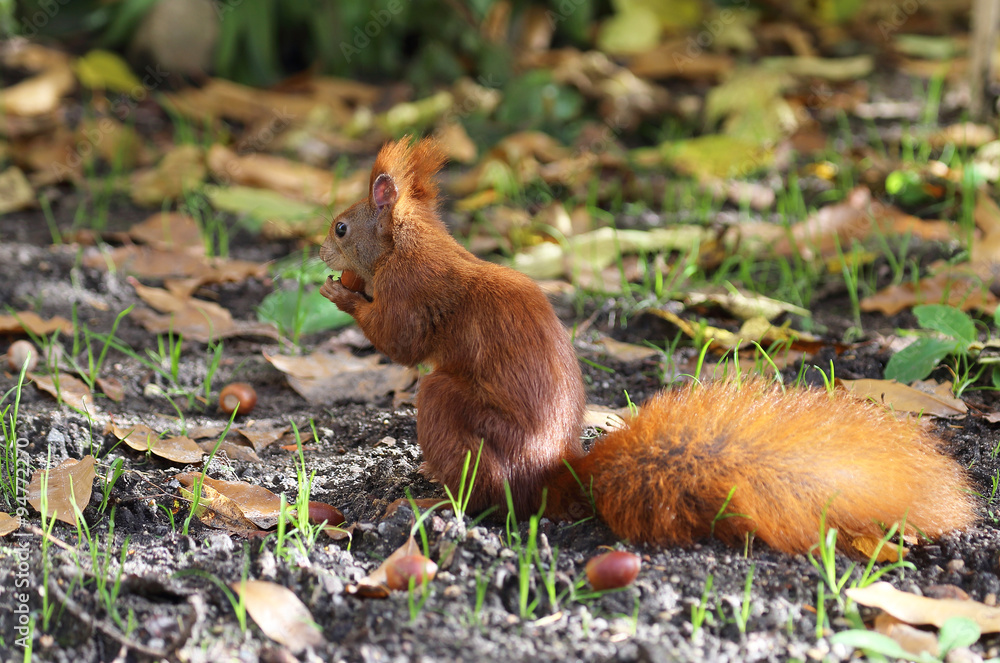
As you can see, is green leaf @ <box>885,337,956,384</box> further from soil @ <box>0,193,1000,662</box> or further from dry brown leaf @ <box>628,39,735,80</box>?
dry brown leaf @ <box>628,39,735,80</box>

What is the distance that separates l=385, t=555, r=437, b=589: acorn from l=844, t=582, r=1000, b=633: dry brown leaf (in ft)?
2.51

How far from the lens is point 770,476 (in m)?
1.86

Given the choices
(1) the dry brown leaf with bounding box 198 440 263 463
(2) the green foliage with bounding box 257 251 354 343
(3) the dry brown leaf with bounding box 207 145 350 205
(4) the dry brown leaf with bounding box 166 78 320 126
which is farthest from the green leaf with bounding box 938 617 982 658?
(4) the dry brown leaf with bounding box 166 78 320 126

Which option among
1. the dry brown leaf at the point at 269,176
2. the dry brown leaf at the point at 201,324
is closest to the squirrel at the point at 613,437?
the dry brown leaf at the point at 201,324

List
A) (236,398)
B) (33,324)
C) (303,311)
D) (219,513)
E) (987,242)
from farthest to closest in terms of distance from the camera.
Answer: (987,242) < (303,311) < (33,324) < (236,398) < (219,513)

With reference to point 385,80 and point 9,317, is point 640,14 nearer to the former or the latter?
point 385,80

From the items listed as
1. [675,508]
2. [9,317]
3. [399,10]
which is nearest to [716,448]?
[675,508]

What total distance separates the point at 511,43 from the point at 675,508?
4.34m

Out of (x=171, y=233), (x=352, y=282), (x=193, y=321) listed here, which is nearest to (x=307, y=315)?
(x=193, y=321)

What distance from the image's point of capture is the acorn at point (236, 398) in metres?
2.71

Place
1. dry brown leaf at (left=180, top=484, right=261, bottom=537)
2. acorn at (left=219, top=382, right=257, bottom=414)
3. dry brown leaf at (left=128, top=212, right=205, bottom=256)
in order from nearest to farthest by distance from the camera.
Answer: dry brown leaf at (left=180, top=484, right=261, bottom=537) → acorn at (left=219, top=382, right=257, bottom=414) → dry brown leaf at (left=128, top=212, right=205, bottom=256)

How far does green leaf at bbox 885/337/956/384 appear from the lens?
2607mm

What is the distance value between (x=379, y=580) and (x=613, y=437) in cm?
56

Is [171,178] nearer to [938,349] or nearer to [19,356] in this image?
[19,356]
